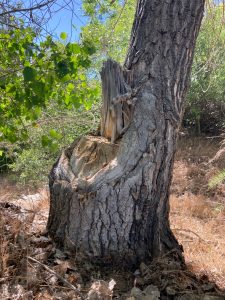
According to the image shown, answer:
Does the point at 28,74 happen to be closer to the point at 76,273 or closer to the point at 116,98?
the point at 116,98

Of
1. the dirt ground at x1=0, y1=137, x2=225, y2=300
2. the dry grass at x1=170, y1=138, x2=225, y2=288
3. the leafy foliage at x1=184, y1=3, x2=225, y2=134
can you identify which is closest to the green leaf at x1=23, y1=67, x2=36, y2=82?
the dirt ground at x1=0, y1=137, x2=225, y2=300

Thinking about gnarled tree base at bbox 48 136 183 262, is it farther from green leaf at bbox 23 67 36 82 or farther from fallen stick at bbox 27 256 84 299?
green leaf at bbox 23 67 36 82

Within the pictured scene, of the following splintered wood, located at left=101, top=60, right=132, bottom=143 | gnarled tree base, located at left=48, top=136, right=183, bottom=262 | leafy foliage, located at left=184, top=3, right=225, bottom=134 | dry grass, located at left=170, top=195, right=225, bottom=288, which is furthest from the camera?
leafy foliage, located at left=184, top=3, right=225, bottom=134

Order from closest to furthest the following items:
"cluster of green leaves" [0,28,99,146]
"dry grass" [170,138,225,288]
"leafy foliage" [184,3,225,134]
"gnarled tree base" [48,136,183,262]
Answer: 1. "cluster of green leaves" [0,28,99,146]
2. "gnarled tree base" [48,136,183,262]
3. "dry grass" [170,138,225,288]
4. "leafy foliage" [184,3,225,134]

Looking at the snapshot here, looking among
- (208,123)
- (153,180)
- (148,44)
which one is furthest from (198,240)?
(208,123)

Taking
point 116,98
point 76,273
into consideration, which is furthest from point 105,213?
point 116,98

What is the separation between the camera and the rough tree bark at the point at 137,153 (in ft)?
8.90

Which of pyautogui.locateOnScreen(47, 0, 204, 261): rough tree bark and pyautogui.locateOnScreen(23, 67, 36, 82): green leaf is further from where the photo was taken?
pyautogui.locateOnScreen(47, 0, 204, 261): rough tree bark

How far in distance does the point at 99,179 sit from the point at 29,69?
2.87 feet

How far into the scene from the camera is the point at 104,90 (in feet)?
9.72

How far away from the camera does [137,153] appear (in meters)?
2.73

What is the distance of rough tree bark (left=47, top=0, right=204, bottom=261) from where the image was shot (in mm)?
2713

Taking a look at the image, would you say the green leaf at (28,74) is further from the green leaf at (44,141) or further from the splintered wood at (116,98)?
the splintered wood at (116,98)

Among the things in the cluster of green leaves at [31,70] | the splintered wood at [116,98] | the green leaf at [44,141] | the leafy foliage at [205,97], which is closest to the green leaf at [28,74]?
the cluster of green leaves at [31,70]
